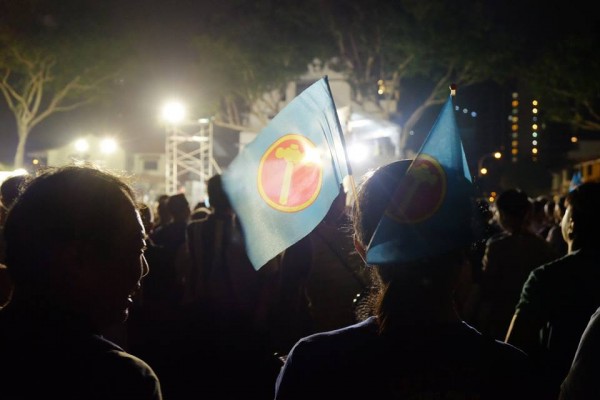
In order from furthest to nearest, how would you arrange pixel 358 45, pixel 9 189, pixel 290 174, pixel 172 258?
pixel 358 45
pixel 172 258
pixel 9 189
pixel 290 174

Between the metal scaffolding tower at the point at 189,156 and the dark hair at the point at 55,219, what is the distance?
67.4ft

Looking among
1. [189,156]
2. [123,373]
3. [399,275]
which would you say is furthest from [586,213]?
[189,156]

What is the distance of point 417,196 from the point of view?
175 centimetres

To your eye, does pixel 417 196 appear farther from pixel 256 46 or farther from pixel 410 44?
pixel 256 46

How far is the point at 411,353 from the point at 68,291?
97 centimetres

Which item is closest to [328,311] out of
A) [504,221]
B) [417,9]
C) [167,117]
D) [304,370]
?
[504,221]

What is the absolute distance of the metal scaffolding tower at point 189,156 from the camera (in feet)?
74.1

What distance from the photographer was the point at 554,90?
26562 mm

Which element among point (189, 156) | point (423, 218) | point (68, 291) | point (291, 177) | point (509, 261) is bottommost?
point (509, 261)

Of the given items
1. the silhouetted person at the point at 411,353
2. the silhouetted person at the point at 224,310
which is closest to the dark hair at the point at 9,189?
the silhouetted person at the point at 224,310

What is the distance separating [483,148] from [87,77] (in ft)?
122

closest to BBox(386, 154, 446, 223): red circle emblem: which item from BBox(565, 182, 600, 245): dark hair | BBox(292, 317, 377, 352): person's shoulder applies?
BBox(292, 317, 377, 352): person's shoulder

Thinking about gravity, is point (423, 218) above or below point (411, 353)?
above

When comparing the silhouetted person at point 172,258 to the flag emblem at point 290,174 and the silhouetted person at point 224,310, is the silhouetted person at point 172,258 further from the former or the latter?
the flag emblem at point 290,174
